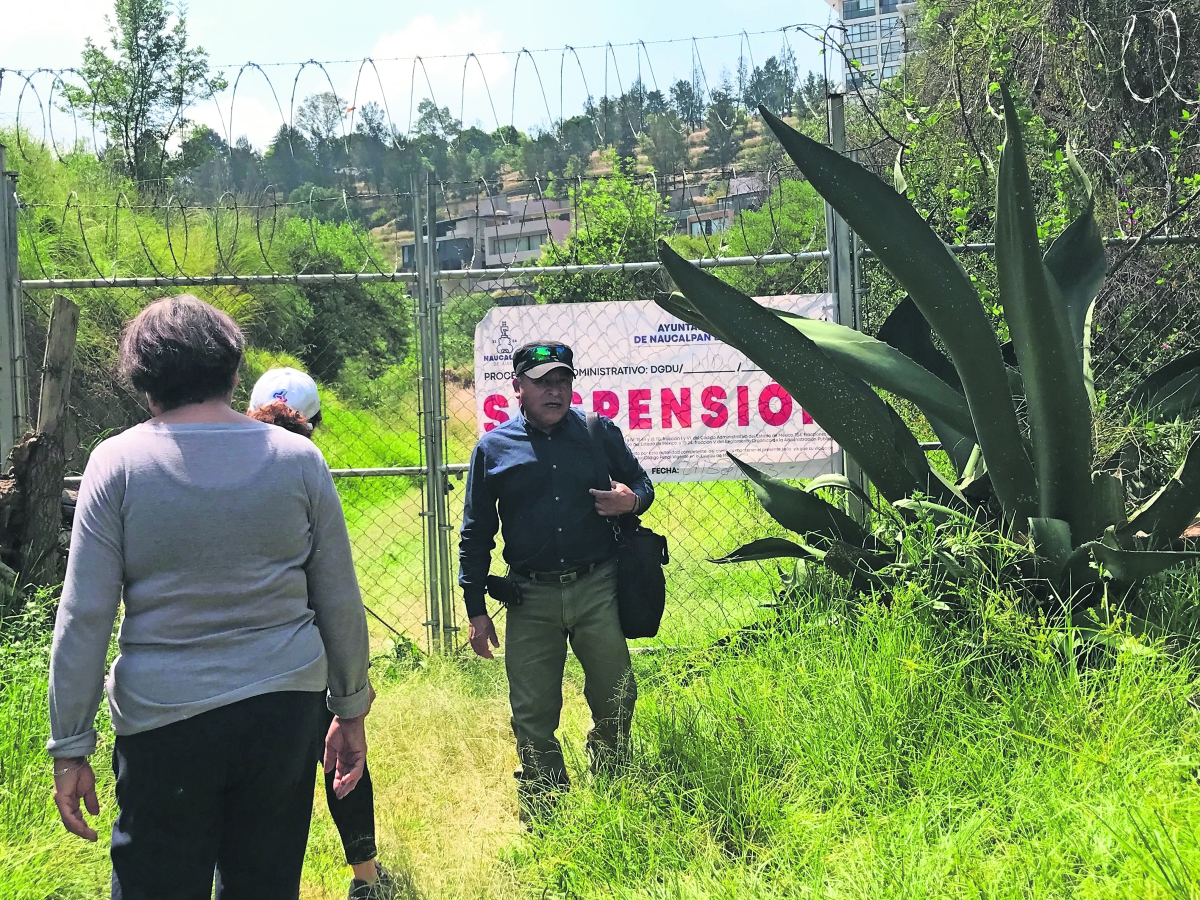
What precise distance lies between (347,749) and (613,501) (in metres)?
1.27

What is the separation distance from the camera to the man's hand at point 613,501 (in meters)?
3.34

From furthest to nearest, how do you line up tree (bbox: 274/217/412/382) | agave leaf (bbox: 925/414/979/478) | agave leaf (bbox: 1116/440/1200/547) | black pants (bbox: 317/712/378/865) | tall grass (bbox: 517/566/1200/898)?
1. tree (bbox: 274/217/412/382)
2. agave leaf (bbox: 925/414/979/478)
3. black pants (bbox: 317/712/378/865)
4. agave leaf (bbox: 1116/440/1200/547)
5. tall grass (bbox: 517/566/1200/898)

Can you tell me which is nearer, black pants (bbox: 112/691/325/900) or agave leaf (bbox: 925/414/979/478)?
black pants (bbox: 112/691/325/900)

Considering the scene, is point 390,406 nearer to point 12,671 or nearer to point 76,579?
point 12,671

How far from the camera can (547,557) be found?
3363 millimetres

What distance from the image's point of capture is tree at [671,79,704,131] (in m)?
4.77

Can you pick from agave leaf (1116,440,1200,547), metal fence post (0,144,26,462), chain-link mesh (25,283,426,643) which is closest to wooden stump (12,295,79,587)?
chain-link mesh (25,283,426,643)

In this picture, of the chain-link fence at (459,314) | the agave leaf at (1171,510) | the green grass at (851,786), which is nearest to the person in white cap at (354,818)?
the green grass at (851,786)

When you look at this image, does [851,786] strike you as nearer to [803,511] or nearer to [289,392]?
[803,511]

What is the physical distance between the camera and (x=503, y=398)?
4711mm

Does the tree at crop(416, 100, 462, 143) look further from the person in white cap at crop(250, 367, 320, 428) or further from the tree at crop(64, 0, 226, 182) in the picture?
the tree at crop(64, 0, 226, 182)

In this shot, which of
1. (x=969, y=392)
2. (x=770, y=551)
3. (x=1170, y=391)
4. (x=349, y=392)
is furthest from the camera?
(x=349, y=392)

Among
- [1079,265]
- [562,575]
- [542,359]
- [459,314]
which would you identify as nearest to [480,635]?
[562,575]

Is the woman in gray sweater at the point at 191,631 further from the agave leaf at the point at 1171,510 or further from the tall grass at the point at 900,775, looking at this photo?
the agave leaf at the point at 1171,510
